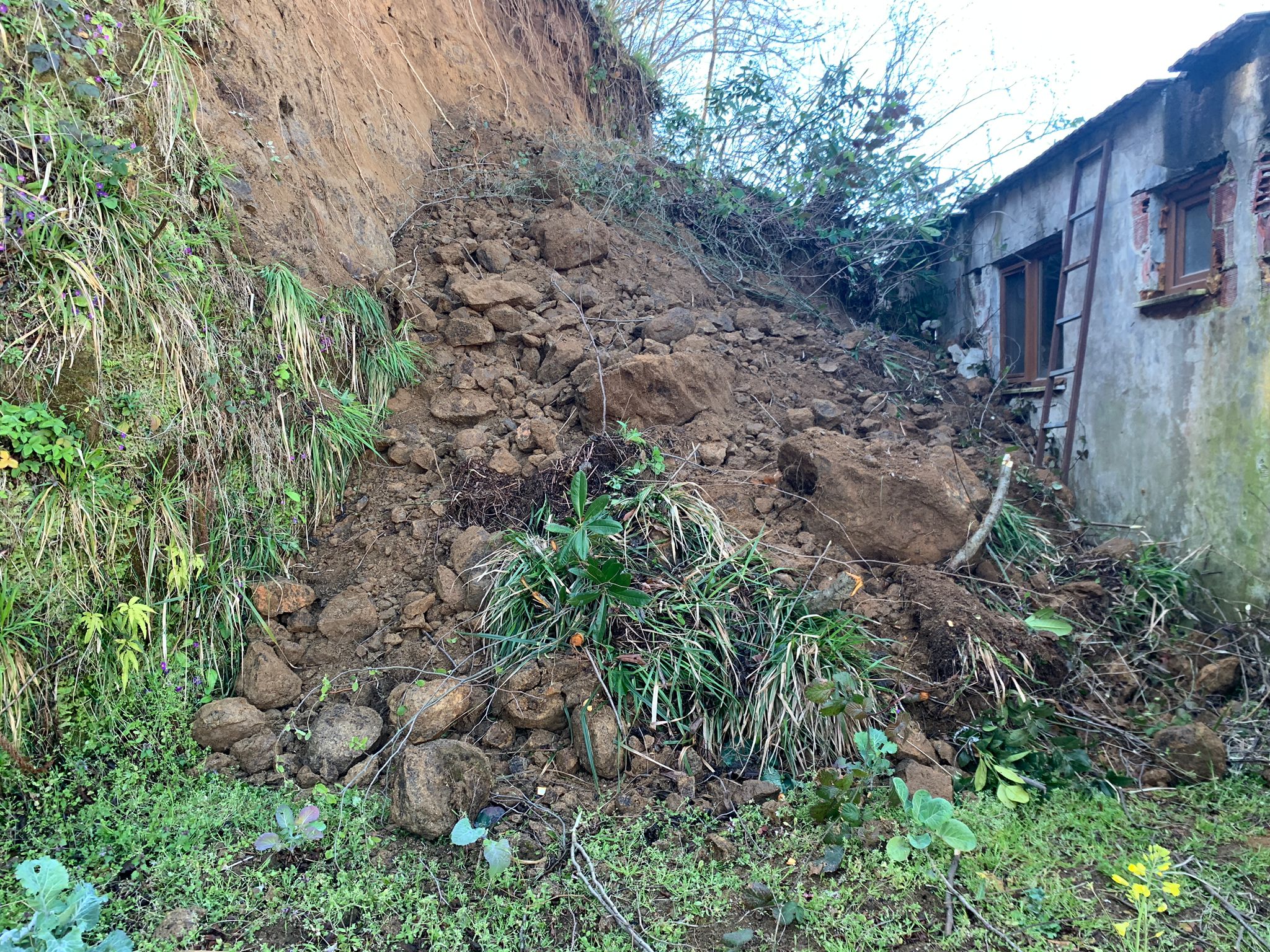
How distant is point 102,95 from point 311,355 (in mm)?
1380

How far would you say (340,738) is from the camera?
9.42 ft

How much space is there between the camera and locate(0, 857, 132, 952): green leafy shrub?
6.26 feet

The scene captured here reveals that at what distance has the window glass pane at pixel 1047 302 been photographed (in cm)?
599

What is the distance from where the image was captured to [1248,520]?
13.1 feet

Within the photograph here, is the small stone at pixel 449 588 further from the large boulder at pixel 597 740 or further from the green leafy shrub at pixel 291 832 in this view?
the green leafy shrub at pixel 291 832

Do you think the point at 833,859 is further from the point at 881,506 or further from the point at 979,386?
the point at 979,386

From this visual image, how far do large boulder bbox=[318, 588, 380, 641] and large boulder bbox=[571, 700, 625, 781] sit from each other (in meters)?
1.07

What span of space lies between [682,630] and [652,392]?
1.68m

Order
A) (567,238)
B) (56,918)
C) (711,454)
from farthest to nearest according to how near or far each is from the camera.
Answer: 1. (567,238)
2. (711,454)
3. (56,918)

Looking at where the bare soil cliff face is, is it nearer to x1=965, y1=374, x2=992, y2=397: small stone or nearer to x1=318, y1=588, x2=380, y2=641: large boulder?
x1=318, y1=588, x2=380, y2=641: large boulder

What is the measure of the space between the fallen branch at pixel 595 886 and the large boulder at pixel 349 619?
1.33 metres

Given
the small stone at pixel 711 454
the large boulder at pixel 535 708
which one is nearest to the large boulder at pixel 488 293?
the small stone at pixel 711 454

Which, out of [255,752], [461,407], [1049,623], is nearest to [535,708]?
[255,752]

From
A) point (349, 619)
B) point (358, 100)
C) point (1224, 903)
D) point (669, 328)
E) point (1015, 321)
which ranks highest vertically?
point (358, 100)
